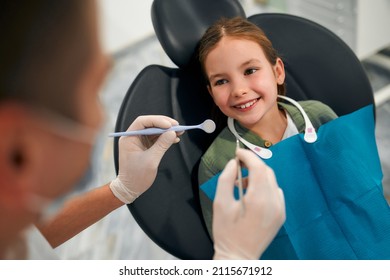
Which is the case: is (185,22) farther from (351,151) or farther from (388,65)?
(388,65)

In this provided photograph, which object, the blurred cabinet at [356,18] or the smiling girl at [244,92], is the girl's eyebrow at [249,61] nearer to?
the smiling girl at [244,92]

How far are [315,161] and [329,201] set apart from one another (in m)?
0.09

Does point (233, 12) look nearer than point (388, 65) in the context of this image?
Yes

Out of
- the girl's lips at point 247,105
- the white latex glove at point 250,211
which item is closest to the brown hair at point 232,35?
the girl's lips at point 247,105

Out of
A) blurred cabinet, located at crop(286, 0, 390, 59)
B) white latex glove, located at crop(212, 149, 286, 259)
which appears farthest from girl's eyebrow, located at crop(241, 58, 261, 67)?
blurred cabinet, located at crop(286, 0, 390, 59)

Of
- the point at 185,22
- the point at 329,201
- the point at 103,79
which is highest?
the point at 103,79

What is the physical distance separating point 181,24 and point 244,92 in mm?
235

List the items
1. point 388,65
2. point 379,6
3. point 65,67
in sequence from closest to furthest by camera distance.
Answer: point 65,67 < point 379,6 < point 388,65

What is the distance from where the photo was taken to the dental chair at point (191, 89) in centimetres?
110

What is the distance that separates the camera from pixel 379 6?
55.8 inches

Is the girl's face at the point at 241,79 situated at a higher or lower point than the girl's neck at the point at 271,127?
higher

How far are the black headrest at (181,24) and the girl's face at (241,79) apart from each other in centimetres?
9

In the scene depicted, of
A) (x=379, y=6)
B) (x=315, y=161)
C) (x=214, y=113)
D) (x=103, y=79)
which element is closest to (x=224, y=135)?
(x=214, y=113)
